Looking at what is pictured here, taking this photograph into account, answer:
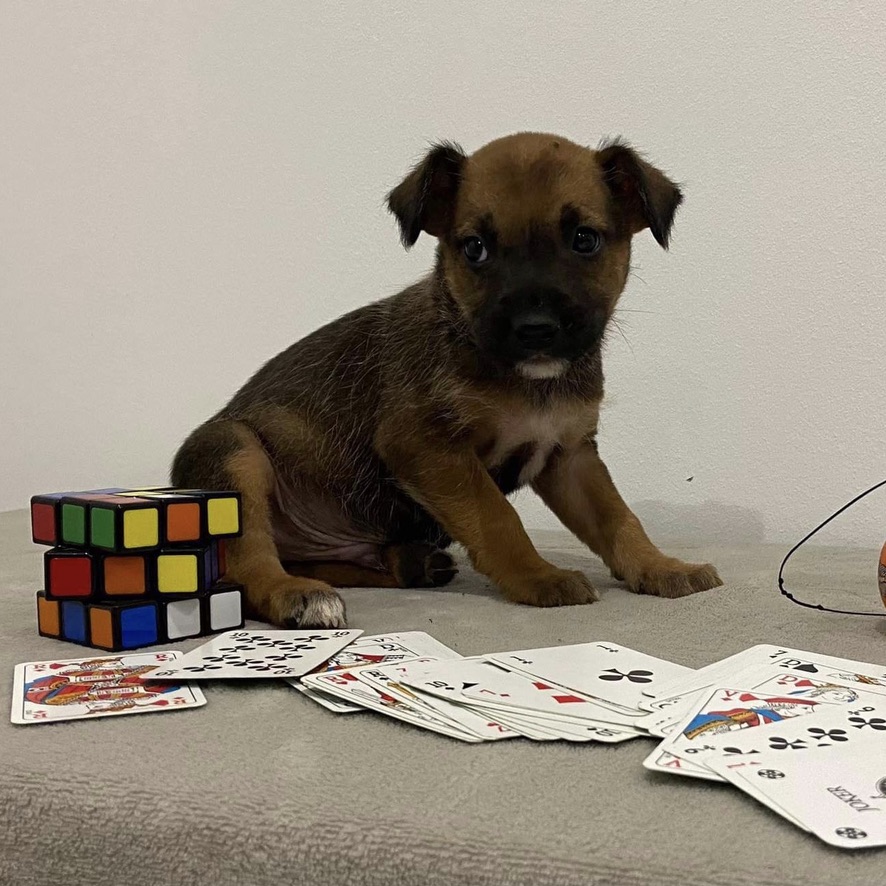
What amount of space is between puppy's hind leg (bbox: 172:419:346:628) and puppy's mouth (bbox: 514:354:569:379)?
620 millimetres

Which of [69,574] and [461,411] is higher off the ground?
[461,411]

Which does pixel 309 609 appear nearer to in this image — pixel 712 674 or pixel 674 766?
pixel 712 674

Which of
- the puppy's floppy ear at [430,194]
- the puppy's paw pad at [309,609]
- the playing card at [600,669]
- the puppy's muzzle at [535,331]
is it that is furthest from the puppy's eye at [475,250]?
the playing card at [600,669]

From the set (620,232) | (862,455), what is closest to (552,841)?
(620,232)

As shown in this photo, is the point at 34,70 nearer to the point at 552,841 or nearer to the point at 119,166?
the point at 119,166

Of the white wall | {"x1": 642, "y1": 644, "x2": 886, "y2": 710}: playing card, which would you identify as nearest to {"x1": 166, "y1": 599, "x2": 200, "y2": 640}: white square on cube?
{"x1": 642, "y1": 644, "x2": 886, "y2": 710}: playing card

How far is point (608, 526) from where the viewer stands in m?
2.55

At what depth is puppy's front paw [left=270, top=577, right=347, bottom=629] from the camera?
2.02m

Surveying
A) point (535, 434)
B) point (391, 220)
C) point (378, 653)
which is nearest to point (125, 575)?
point (378, 653)

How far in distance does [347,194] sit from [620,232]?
6.13 feet

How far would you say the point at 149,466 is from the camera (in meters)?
4.42

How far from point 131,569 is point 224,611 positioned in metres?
0.21

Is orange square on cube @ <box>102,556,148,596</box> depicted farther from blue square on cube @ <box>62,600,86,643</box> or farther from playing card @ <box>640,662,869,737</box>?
playing card @ <box>640,662,869,737</box>

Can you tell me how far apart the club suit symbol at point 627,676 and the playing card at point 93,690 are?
2.04ft
